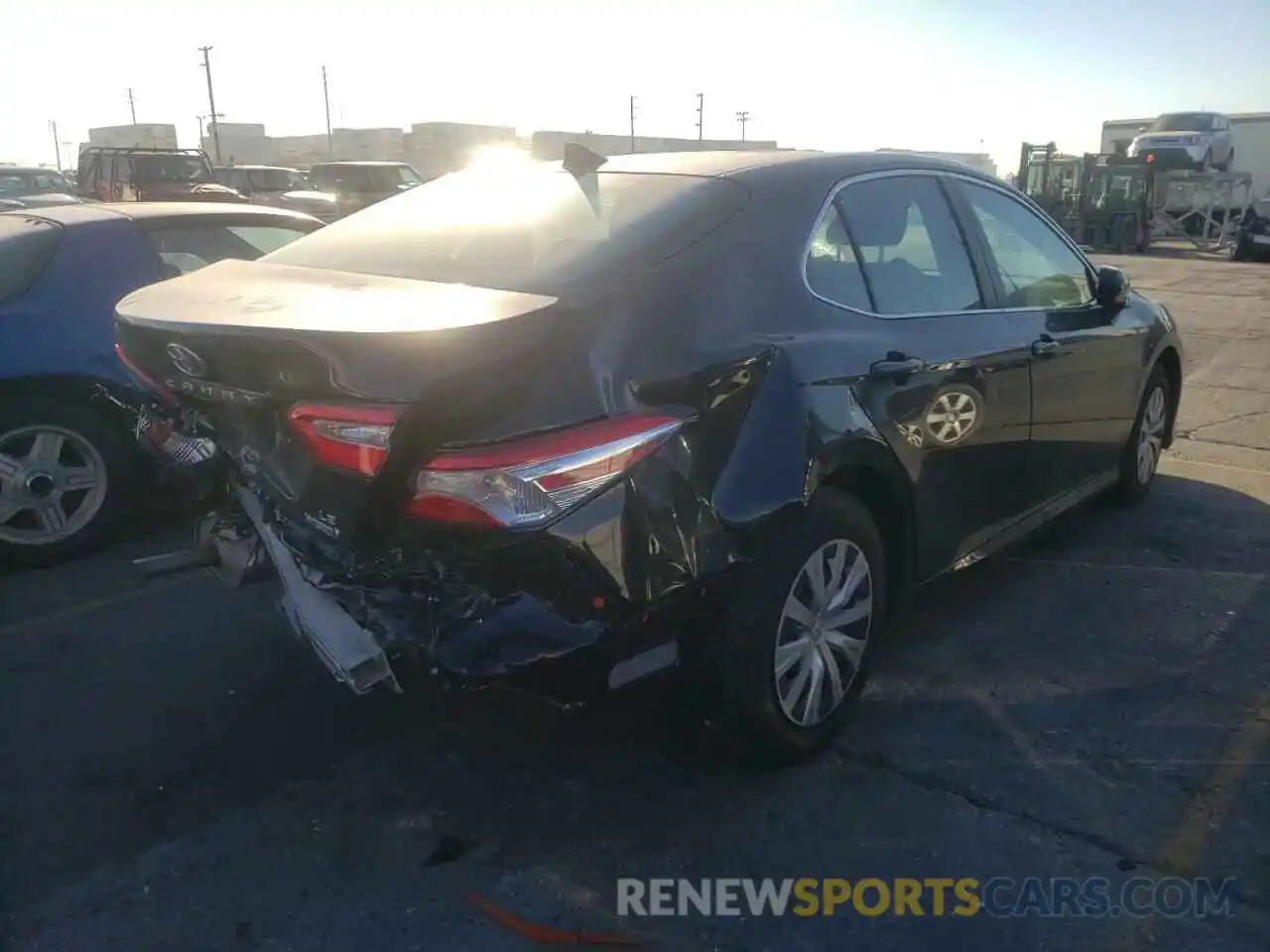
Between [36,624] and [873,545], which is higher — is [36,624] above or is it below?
below

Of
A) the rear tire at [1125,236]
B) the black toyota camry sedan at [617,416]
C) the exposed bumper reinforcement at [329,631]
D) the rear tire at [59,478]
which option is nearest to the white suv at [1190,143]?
the rear tire at [1125,236]

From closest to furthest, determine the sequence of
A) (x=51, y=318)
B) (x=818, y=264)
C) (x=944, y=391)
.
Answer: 1. (x=818, y=264)
2. (x=944, y=391)
3. (x=51, y=318)

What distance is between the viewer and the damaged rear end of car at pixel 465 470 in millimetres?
2334

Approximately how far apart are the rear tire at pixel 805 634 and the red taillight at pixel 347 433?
0.96 m

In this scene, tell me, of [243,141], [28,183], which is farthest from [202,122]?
[28,183]

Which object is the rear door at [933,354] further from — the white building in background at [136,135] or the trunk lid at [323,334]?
the white building in background at [136,135]

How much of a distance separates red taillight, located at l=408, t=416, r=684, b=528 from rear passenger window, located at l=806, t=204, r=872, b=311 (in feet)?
3.42

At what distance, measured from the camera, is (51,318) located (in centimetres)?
454

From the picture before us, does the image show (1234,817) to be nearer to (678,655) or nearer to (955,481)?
(955,481)

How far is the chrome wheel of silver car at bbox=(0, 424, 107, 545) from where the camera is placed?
448 centimetres

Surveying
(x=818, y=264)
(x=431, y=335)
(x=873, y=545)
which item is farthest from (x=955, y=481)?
(x=431, y=335)

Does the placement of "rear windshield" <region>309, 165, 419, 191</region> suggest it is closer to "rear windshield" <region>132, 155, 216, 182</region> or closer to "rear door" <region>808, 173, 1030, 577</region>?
"rear windshield" <region>132, 155, 216, 182</region>

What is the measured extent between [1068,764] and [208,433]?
8.67 feet

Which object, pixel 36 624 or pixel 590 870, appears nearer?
pixel 590 870
